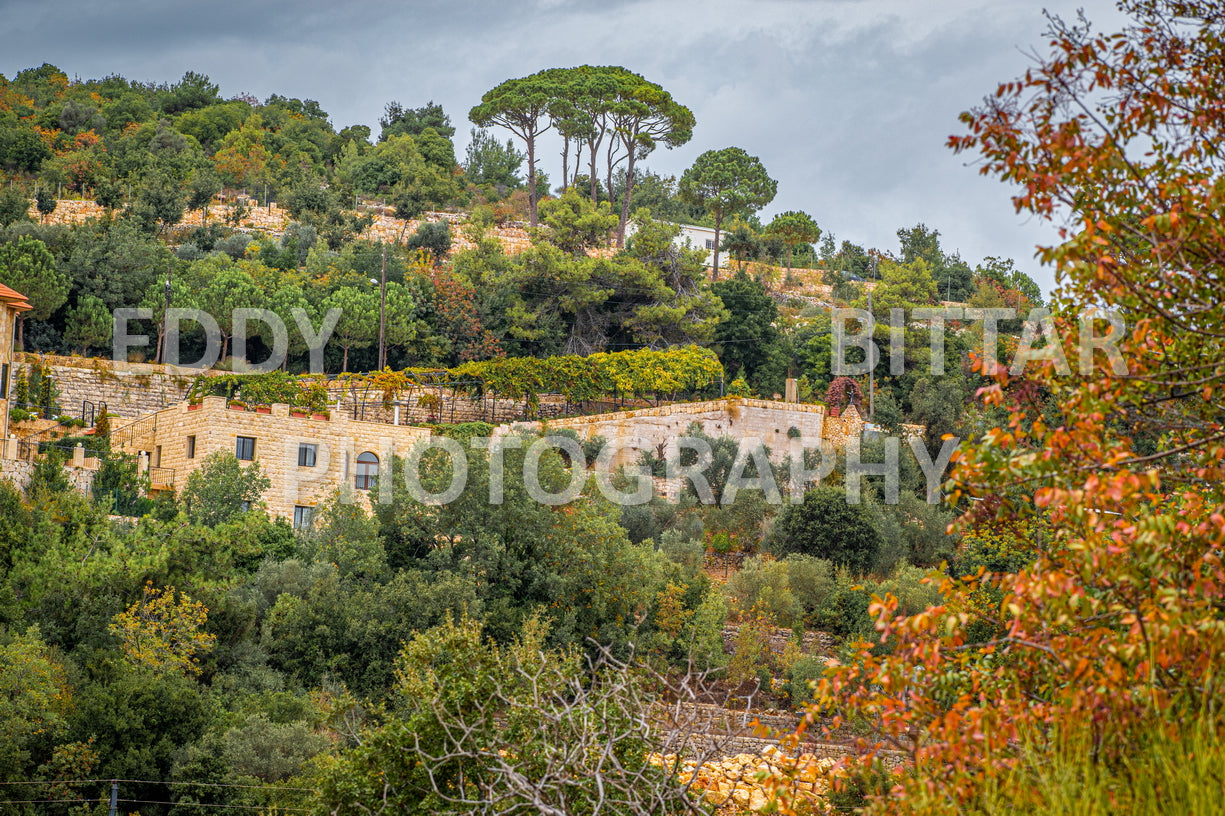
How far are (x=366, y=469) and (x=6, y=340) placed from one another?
8323 millimetres

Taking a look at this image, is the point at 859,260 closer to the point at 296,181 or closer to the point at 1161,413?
the point at 296,181

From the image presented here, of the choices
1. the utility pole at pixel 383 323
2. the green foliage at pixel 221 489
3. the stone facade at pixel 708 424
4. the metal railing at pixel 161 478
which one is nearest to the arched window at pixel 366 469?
the green foliage at pixel 221 489

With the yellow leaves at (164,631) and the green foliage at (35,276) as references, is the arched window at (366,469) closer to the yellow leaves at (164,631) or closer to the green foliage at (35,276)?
the yellow leaves at (164,631)

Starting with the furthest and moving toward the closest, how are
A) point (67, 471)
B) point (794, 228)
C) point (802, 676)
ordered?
point (794, 228)
point (67, 471)
point (802, 676)

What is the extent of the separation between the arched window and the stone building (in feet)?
25.4

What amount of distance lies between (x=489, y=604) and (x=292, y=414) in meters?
8.02

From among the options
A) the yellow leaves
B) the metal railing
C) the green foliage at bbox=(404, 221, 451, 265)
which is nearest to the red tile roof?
the metal railing

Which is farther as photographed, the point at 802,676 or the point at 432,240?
the point at 432,240

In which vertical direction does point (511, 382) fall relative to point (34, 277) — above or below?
below

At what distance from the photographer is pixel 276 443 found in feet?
92.1

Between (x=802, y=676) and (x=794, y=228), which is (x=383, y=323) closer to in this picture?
(x=802, y=676)

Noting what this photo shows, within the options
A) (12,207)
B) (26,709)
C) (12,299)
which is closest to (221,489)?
(12,299)

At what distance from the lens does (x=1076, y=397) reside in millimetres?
5633

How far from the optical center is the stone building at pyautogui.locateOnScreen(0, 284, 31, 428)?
26109mm
